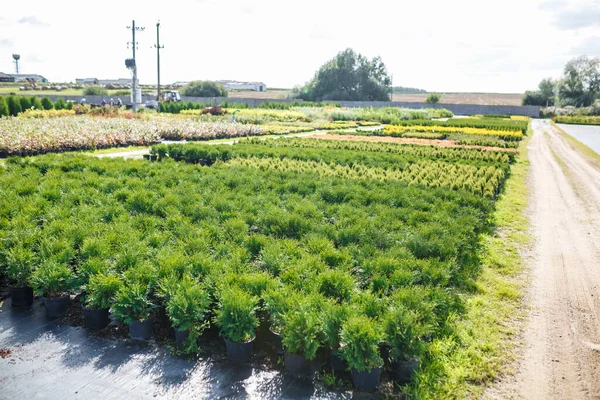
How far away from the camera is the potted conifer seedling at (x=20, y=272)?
5.61 meters

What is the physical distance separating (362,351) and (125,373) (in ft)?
7.40

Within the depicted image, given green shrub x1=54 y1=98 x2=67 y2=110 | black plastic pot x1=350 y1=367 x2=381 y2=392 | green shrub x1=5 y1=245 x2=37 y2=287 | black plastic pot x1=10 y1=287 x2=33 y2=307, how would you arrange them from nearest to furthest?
black plastic pot x1=350 y1=367 x2=381 y2=392
green shrub x1=5 y1=245 x2=37 y2=287
black plastic pot x1=10 y1=287 x2=33 y2=307
green shrub x1=54 y1=98 x2=67 y2=110

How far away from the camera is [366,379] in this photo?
4191 millimetres

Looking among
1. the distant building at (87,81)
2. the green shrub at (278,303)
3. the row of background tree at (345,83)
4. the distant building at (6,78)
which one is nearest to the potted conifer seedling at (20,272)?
the green shrub at (278,303)

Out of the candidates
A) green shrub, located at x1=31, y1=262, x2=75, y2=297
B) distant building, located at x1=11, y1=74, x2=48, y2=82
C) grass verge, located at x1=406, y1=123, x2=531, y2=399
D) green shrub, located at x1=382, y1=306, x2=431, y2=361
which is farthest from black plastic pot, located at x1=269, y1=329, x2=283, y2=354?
distant building, located at x1=11, y1=74, x2=48, y2=82

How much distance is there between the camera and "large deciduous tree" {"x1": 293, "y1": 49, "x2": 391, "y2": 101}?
83.7 metres

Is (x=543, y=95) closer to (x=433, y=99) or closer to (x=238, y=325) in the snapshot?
(x=433, y=99)

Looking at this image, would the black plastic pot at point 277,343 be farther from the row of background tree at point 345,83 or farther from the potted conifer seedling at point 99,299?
the row of background tree at point 345,83

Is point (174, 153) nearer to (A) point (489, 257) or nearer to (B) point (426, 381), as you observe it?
(A) point (489, 257)

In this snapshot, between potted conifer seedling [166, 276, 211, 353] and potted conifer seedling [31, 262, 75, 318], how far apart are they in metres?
1.46

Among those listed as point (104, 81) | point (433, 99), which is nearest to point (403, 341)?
point (433, 99)

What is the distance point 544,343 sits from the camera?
5.25 meters

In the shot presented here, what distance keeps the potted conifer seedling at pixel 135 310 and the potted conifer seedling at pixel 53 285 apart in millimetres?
882

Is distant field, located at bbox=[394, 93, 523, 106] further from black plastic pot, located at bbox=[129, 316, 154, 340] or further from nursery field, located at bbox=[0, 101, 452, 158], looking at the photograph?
black plastic pot, located at bbox=[129, 316, 154, 340]
